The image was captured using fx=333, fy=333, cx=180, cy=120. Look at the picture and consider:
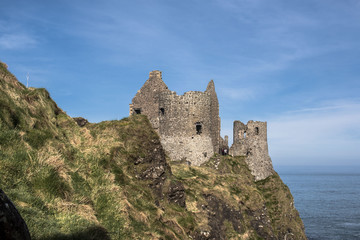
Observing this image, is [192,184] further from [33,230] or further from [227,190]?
[33,230]

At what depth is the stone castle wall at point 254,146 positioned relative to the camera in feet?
153

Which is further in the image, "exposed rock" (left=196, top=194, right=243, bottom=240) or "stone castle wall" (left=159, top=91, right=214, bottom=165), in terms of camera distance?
"stone castle wall" (left=159, top=91, right=214, bottom=165)

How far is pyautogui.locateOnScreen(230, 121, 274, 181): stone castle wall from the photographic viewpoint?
4678cm

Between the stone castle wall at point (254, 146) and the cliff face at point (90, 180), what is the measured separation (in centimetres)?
1927

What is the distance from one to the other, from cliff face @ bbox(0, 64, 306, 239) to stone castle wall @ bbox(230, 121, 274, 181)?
19.3 meters

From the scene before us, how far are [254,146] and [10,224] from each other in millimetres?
44864

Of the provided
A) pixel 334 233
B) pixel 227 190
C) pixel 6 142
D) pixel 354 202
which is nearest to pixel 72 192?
pixel 6 142

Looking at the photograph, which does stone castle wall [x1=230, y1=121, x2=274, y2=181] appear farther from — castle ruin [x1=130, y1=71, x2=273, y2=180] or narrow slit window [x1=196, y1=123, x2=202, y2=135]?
narrow slit window [x1=196, y1=123, x2=202, y2=135]

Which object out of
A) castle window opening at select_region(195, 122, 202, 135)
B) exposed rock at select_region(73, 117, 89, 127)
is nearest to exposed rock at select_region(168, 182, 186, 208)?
exposed rock at select_region(73, 117, 89, 127)

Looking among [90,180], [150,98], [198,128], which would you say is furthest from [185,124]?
[90,180]

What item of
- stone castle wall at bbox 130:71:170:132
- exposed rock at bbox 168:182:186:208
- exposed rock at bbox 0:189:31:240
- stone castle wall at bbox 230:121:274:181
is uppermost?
stone castle wall at bbox 130:71:170:132

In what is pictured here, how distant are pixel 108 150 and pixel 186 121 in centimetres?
2336

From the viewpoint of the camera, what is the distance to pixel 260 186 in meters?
45.0

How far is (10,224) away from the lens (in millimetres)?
4340
